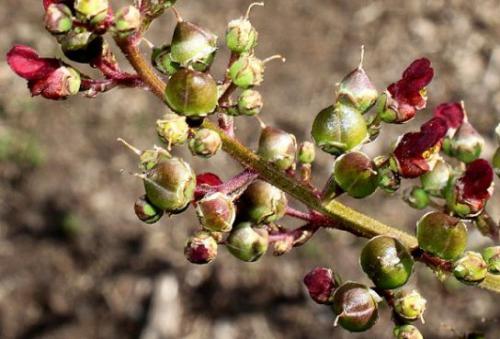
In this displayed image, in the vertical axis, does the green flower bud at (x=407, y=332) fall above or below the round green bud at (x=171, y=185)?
below

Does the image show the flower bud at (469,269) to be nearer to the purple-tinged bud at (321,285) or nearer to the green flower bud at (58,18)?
the purple-tinged bud at (321,285)

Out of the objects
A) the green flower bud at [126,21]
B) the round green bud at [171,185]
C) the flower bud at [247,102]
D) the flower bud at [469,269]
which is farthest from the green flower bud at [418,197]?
the green flower bud at [126,21]

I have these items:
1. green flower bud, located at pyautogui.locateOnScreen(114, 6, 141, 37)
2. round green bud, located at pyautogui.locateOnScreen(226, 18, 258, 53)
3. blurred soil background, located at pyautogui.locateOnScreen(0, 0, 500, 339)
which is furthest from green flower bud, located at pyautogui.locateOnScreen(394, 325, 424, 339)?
blurred soil background, located at pyautogui.locateOnScreen(0, 0, 500, 339)

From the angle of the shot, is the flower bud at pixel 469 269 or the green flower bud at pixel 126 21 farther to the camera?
the flower bud at pixel 469 269

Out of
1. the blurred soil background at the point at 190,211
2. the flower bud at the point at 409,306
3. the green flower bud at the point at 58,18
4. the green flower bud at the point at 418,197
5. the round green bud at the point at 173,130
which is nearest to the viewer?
the green flower bud at the point at 58,18

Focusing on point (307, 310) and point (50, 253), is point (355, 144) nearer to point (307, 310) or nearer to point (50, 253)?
point (307, 310)

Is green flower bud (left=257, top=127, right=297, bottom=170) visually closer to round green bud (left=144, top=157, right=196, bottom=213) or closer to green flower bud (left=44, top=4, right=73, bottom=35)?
round green bud (left=144, top=157, right=196, bottom=213)

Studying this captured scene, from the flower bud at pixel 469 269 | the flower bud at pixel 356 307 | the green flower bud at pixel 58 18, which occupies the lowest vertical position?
the flower bud at pixel 356 307
